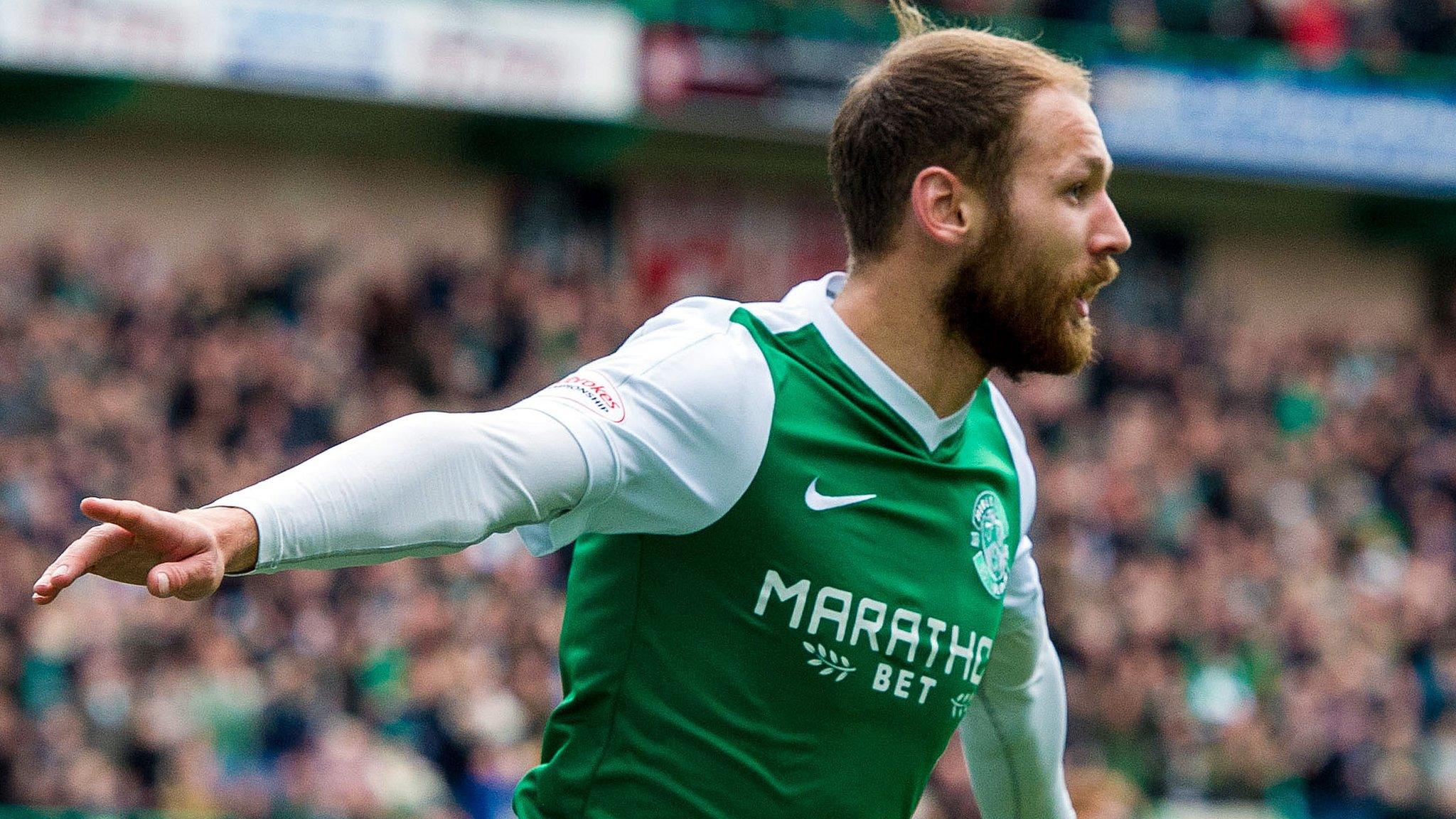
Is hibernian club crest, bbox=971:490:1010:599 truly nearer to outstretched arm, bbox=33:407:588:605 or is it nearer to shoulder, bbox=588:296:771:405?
shoulder, bbox=588:296:771:405

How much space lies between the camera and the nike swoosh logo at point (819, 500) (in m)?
2.82

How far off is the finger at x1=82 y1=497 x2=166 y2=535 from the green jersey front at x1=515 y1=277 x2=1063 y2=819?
2.07 ft

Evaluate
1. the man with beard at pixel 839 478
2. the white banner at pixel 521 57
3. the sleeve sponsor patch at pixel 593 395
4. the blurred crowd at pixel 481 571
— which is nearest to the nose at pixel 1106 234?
the man with beard at pixel 839 478

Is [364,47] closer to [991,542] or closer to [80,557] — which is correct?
[991,542]

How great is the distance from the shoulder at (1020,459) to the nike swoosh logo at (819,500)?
0.50m

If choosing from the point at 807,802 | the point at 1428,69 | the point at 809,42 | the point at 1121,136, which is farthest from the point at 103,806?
the point at 1428,69

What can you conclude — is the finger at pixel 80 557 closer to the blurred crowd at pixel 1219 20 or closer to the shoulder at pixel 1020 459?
the shoulder at pixel 1020 459

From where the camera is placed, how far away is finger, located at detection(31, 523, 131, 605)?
210 centimetres

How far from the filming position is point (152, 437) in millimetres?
10766

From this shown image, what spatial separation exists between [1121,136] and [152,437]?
9788 millimetres

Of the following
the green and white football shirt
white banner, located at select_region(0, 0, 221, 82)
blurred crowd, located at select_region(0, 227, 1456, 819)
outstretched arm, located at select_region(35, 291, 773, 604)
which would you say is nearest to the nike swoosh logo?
the green and white football shirt

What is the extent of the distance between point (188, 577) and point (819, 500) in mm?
989

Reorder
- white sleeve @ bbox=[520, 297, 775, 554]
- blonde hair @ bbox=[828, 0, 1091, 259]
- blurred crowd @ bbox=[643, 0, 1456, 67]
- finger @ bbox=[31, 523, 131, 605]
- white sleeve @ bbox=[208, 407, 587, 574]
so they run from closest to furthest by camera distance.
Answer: finger @ bbox=[31, 523, 131, 605], white sleeve @ bbox=[208, 407, 587, 574], white sleeve @ bbox=[520, 297, 775, 554], blonde hair @ bbox=[828, 0, 1091, 259], blurred crowd @ bbox=[643, 0, 1456, 67]

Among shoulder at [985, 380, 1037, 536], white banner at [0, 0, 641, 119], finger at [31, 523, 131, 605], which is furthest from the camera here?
white banner at [0, 0, 641, 119]
